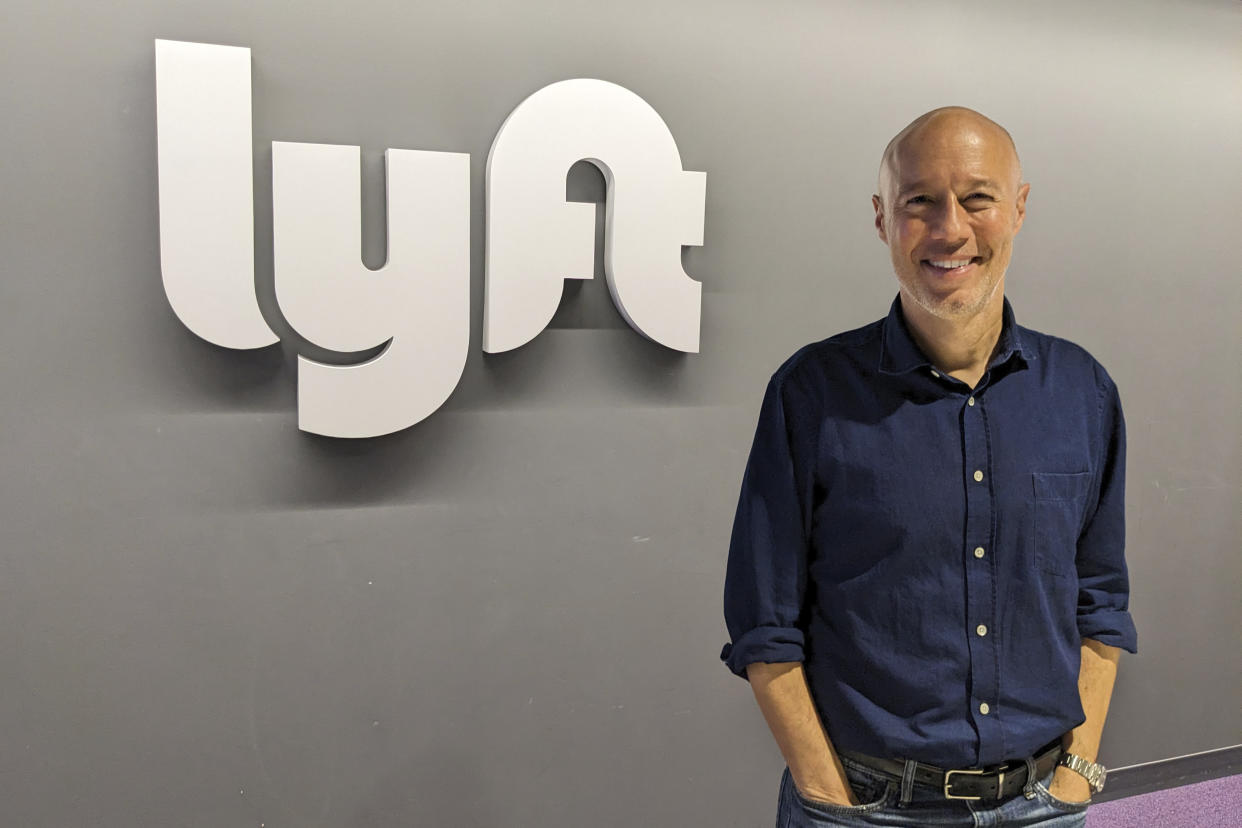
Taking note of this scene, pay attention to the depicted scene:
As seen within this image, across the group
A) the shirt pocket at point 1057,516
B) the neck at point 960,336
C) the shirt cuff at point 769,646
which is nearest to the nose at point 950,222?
the neck at point 960,336

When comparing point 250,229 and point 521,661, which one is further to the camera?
point 521,661

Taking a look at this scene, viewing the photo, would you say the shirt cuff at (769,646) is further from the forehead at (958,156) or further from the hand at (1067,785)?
the forehead at (958,156)

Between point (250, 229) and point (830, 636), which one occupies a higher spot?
point (250, 229)

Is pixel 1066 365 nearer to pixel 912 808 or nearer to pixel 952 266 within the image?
pixel 952 266

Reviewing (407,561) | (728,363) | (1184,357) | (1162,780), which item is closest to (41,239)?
(407,561)

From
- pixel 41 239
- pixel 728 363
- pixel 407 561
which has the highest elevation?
pixel 41 239

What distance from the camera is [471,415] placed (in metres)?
2.45

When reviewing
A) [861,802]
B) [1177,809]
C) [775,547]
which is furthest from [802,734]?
[1177,809]

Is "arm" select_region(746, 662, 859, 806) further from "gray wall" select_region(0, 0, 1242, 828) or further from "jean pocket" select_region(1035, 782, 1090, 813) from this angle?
"gray wall" select_region(0, 0, 1242, 828)

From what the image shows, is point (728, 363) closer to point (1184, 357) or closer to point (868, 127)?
point (868, 127)

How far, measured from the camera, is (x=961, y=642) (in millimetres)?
1363

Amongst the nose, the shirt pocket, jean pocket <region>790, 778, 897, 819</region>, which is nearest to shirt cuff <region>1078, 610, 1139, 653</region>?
the shirt pocket

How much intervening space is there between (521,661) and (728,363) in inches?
38.6

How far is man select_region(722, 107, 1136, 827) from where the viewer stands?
1.35m
